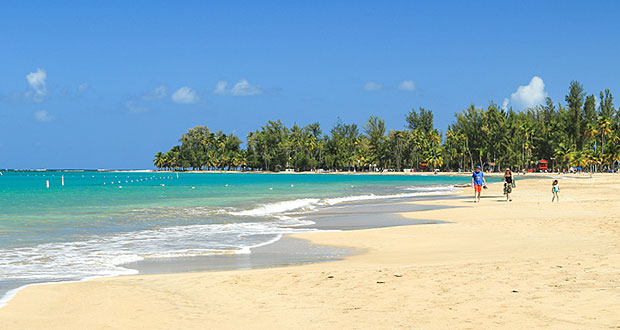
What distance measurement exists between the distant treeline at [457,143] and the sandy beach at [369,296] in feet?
365

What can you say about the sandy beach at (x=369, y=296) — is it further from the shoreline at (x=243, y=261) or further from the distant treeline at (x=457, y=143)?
the distant treeline at (x=457, y=143)

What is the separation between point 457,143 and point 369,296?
14156 centimetres

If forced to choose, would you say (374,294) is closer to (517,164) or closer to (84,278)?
(84,278)

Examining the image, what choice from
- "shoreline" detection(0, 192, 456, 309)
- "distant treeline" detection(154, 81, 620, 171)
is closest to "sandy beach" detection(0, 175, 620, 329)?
"shoreline" detection(0, 192, 456, 309)

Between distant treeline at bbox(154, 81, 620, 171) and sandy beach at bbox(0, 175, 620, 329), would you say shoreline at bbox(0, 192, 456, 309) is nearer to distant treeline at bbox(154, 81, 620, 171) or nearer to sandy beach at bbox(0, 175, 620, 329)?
sandy beach at bbox(0, 175, 620, 329)

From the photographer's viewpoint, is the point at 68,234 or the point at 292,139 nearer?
the point at 68,234

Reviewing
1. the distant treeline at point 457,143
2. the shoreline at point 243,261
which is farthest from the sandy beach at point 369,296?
the distant treeline at point 457,143

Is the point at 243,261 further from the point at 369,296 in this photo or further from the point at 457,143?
the point at 457,143

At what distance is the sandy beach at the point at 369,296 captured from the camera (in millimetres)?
6527

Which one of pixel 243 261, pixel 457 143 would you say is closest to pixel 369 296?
pixel 243 261

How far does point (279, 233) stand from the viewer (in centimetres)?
1822

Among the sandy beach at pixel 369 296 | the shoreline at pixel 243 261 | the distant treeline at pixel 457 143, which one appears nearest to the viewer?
the sandy beach at pixel 369 296

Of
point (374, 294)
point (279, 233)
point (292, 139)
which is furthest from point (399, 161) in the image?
point (374, 294)

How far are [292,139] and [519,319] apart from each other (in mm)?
168083
